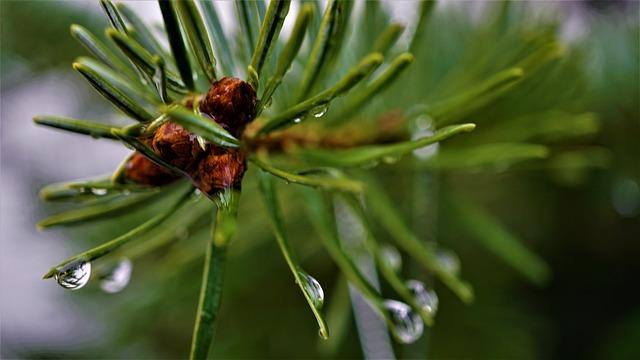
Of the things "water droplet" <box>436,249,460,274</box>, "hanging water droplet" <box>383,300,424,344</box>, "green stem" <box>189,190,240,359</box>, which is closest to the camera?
"green stem" <box>189,190,240,359</box>

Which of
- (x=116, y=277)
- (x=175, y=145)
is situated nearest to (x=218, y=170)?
(x=175, y=145)

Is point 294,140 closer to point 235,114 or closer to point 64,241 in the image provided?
point 235,114

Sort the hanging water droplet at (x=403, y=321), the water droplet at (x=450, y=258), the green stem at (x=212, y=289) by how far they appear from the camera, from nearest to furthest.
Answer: the green stem at (x=212, y=289) → the hanging water droplet at (x=403, y=321) → the water droplet at (x=450, y=258)

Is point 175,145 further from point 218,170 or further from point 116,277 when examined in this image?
point 116,277

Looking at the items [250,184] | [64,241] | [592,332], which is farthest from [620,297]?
[64,241]

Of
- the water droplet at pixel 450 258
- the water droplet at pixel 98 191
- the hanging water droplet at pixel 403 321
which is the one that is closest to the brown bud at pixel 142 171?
the water droplet at pixel 98 191

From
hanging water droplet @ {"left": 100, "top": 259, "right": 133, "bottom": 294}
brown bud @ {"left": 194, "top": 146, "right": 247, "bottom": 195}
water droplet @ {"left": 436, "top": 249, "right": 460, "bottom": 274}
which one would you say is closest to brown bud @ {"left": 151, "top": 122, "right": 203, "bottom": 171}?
brown bud @ {"left": 194, "top": 146, "right": 247, "bottom": 195}

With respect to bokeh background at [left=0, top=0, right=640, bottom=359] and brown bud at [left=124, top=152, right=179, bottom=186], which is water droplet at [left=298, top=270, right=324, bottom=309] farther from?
bokeh background at [left=0, top=0, right=640, bottom=359]

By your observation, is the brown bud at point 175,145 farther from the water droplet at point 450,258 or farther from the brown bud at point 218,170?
the water droplet at point 450,258
